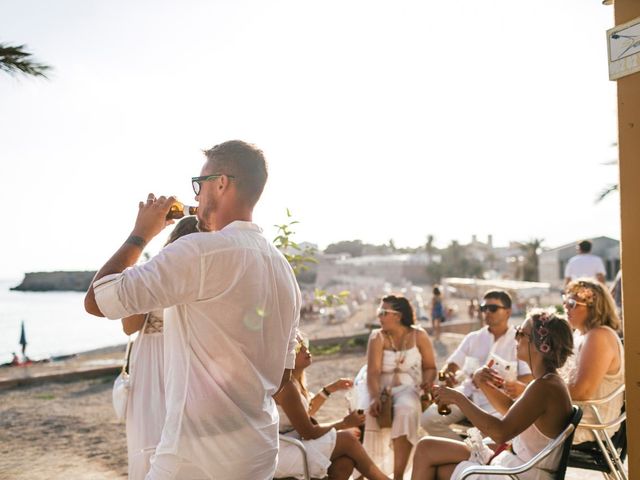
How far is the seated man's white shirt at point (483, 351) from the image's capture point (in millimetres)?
4855

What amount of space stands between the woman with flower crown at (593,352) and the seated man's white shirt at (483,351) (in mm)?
704

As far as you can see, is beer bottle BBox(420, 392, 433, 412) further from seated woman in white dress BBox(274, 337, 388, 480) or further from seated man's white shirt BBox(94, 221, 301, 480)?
seated man's white shirt BBox(94, 221, 301, 480)

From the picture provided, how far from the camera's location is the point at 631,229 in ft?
8.07

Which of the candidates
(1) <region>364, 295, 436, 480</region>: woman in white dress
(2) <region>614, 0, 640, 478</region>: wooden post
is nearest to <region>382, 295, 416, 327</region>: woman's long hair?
(1) <region>364, 295, 436, 480</region>: woman in white dress

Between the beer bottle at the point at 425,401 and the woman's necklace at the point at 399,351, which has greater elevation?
the woman's necklace at the point at 399,351

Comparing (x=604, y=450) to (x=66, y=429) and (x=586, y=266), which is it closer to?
(x=586, y=266)

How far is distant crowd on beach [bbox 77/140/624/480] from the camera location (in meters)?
1.79

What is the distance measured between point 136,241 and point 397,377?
3.63 metres

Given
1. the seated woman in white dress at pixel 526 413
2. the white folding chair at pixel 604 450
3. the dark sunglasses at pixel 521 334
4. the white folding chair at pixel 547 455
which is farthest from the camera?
the white folding chair at pixel 604 450

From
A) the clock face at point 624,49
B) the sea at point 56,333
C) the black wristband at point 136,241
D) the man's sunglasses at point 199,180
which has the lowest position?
the sea at point 56,333

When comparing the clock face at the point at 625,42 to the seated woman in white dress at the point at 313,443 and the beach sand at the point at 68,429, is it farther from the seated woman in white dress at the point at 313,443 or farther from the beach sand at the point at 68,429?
the beach sand at the point at 68,429

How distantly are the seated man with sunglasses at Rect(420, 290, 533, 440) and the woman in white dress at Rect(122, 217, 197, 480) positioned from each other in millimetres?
2830

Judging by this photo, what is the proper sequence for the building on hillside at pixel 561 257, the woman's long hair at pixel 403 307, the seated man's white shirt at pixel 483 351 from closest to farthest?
the seated man's white shirt at pixel 483 351 → the woman's long hair at pixel 403 307 → the building on hillside at pixel 561 257

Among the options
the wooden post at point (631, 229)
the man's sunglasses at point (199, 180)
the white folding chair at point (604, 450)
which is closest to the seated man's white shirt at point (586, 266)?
the white folding chair at point (604, 450)
